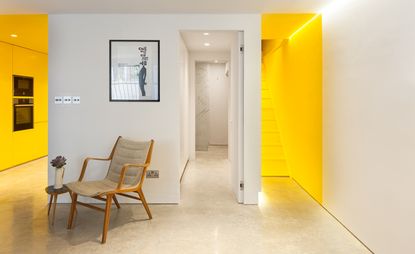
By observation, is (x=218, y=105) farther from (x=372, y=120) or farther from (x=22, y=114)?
(x=372, y=120)

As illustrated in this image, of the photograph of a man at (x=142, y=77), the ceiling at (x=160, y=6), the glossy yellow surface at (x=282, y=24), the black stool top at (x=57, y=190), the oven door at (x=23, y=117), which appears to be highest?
the glossy yellow surface at (x=282, y=24)

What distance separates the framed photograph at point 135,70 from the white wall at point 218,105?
6.03 meters

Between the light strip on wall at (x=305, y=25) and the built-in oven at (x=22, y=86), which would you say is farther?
the built-in oven at (x=22, y=86)

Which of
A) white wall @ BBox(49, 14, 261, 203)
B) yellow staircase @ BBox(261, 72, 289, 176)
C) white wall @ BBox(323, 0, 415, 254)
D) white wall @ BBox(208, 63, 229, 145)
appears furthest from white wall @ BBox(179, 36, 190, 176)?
white wall @ BBox(208, 63, 229, 145)

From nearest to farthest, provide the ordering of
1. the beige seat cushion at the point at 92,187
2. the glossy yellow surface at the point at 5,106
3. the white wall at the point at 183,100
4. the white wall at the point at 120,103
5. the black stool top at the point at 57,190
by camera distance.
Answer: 1. the beige seat cushion at the point at 92,187
2. the black stool top at the point at 57,190
3. the white wall at the point at 120,103
4. the white wall at the point at 183,100
5. the glossy yellow surface at the point at 5,106

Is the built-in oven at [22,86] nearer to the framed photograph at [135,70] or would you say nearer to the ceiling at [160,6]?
the ceiling at [160,6]

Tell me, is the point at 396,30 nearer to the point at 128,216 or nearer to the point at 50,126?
the point at 128,216

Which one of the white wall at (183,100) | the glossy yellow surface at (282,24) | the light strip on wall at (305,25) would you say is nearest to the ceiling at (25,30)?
the white wall at (183,100)

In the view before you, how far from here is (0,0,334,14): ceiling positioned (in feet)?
12.4

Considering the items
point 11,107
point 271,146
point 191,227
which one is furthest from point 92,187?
point 11,107

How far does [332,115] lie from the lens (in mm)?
3920

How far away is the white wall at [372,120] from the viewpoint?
252 centimetres

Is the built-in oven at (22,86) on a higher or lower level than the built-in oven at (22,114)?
higher

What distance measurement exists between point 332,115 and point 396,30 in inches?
56.7
